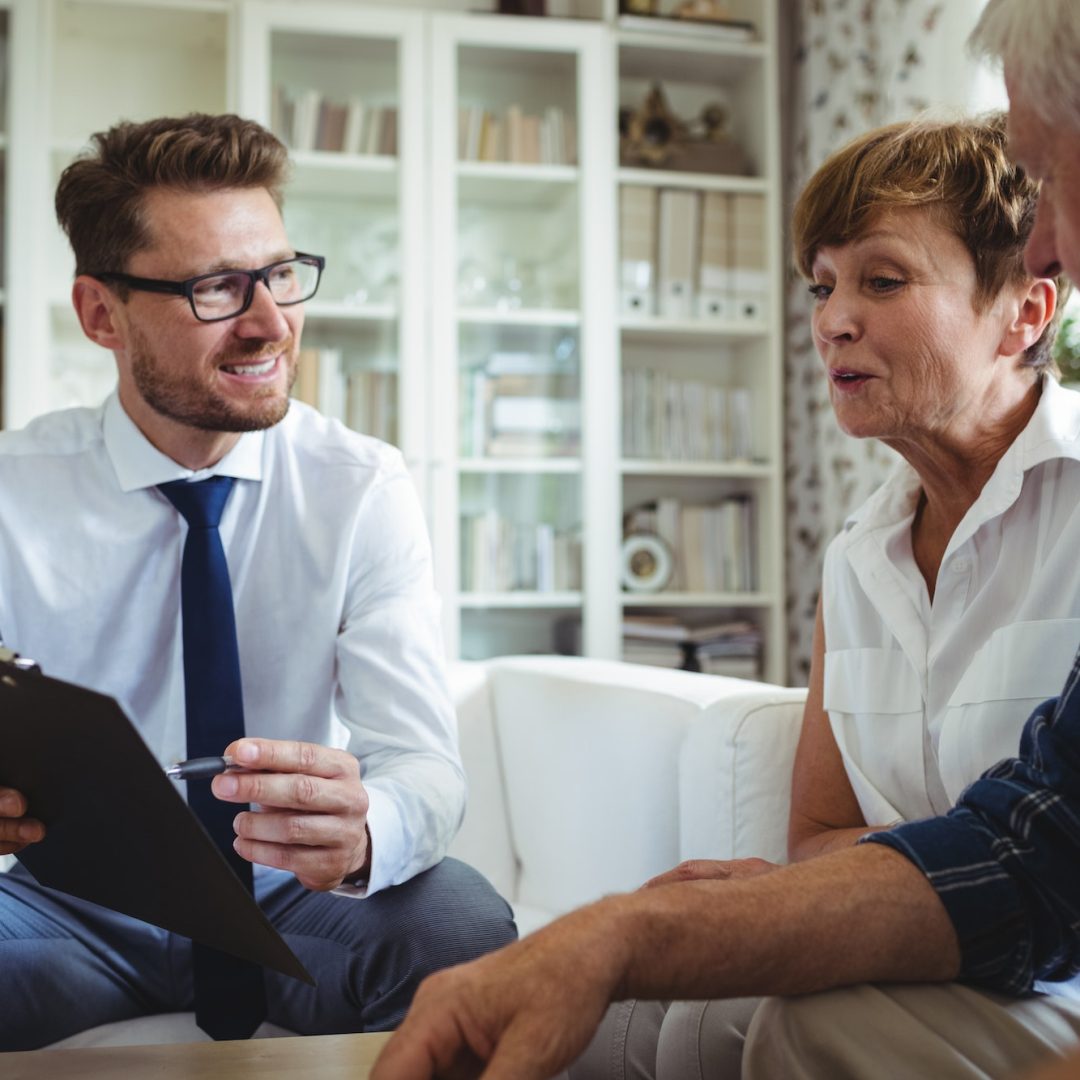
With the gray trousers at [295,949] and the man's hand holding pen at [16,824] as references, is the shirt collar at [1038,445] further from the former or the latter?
the man's hand holding pen at [16,824]

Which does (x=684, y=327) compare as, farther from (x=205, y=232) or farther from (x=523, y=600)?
(x=205, y=232)

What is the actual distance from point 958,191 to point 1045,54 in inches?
14.7

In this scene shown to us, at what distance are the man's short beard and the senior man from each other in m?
0.86

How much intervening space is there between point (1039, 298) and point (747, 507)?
234 centimetres

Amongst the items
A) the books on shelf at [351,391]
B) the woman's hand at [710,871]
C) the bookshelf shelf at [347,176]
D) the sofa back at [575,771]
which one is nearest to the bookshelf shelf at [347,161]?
the bookshelf shelf at [347,176]

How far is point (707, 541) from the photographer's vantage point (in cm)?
347

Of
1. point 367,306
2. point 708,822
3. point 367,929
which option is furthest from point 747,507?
point 367,929

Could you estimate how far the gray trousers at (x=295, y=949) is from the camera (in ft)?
3.82

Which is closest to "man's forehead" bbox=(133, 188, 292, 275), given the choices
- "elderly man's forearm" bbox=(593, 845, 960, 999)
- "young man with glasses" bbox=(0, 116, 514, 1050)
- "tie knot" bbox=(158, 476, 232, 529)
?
"young man with glasses" bbox=(0, 116, 514, 1050)

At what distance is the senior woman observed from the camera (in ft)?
3.51

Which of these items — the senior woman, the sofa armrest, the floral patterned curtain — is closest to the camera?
the senior woman

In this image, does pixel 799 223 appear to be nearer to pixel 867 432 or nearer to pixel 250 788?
pixel 867 432

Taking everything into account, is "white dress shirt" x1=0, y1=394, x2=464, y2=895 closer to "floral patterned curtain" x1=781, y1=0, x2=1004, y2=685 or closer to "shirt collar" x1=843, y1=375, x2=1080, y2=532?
"shirt collar" x1=843, y1=375, x2=1080, y2=532

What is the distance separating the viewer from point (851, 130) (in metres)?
3.23
